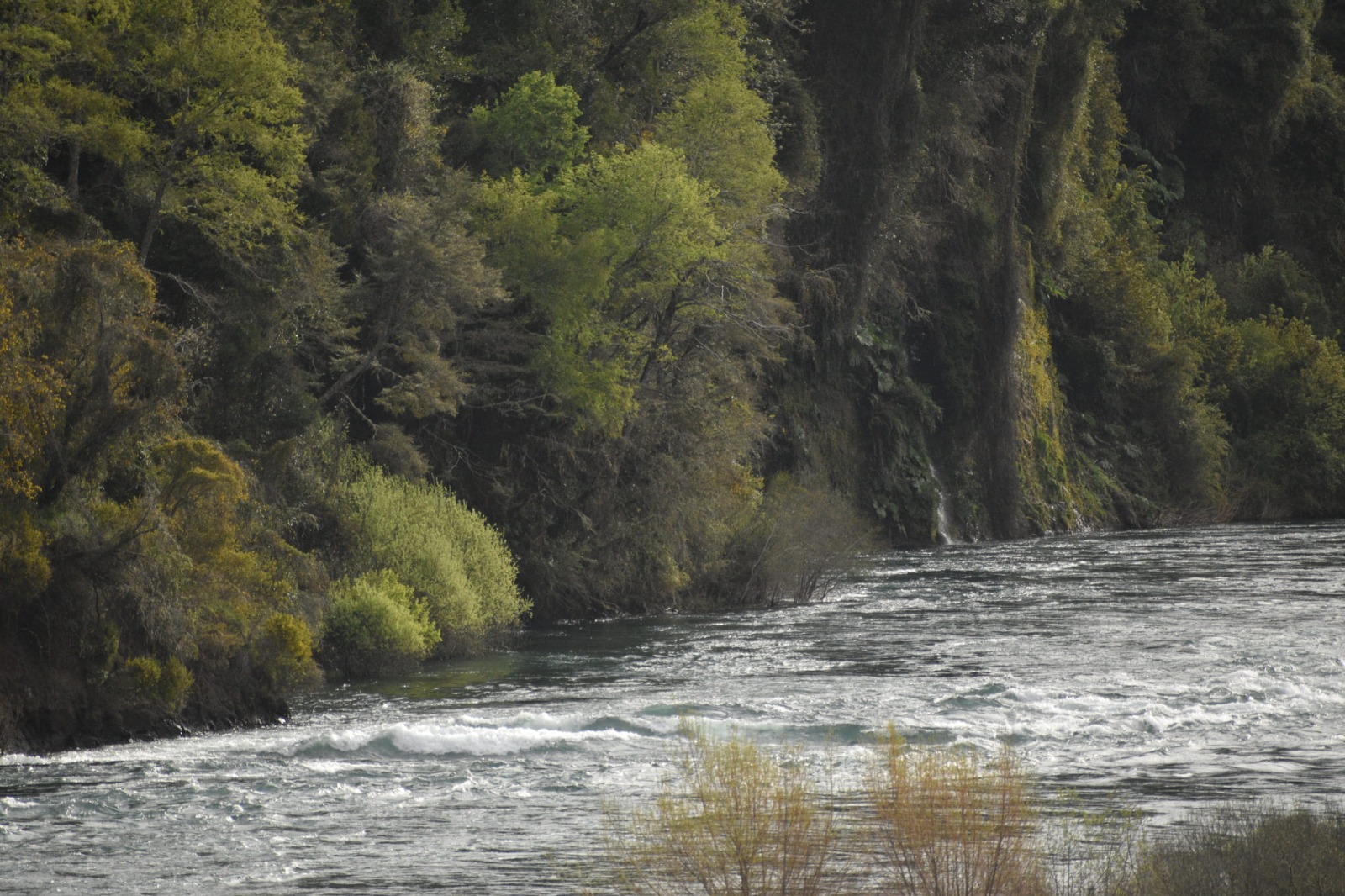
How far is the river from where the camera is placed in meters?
15.0

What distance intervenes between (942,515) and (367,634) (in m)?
32.9

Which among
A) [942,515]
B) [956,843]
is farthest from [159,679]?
[942,515]

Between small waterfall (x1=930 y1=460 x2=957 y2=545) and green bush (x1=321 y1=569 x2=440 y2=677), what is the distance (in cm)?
3088

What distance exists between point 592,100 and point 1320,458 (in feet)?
125

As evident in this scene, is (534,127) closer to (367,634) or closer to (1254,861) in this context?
(367,634)

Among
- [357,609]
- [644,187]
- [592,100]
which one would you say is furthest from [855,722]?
[592,100]

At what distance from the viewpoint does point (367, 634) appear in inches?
1064

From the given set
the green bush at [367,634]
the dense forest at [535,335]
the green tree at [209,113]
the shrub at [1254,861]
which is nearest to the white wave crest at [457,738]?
the dense forest at [535,335]

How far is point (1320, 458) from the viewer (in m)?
67.2

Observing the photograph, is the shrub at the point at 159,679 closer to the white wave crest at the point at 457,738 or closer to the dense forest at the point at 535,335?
the dense forest at the point at 535,335

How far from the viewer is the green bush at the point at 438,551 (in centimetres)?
2941

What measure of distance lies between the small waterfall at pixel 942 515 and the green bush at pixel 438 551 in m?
26.4

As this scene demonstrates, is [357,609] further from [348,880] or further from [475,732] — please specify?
[348,880]

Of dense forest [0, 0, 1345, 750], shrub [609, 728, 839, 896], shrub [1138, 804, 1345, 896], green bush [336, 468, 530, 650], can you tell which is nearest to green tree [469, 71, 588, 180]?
dense forest [0, 0, 1345, 750]
